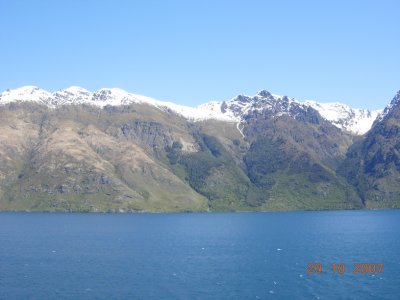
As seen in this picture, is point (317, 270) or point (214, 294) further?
point (317, 270)

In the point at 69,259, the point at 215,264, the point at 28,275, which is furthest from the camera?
Result: the point at 69,259

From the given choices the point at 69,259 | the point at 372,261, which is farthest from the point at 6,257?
the point at 372,261

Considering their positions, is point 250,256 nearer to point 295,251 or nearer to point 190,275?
point 295,251

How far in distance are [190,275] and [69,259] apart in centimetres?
5337

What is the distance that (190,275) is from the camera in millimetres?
144250
